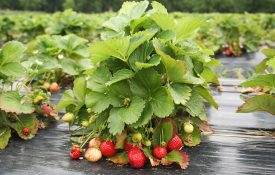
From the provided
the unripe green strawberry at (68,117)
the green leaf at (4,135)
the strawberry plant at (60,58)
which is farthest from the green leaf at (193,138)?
the strawberry plant at (60,58)

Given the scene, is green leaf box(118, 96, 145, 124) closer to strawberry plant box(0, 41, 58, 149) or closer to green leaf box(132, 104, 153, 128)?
green leaf box(132, 104, 153, 128)

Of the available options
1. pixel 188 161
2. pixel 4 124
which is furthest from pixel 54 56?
pixel 188 161

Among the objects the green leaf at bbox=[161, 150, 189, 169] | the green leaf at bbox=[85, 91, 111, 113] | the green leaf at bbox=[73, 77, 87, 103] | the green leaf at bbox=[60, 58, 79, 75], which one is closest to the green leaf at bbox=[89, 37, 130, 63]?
the green leaf at bbox=[85, 91, 111, 113]

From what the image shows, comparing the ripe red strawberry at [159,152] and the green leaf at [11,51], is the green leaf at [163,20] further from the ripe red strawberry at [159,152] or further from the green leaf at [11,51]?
the green leaf at [11,51]

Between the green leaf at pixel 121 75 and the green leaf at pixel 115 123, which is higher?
the green leaf at pixel 121 75

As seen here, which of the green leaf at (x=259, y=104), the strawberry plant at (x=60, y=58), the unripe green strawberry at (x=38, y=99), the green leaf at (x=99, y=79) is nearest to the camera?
the green leaf at (x=99, y=79)

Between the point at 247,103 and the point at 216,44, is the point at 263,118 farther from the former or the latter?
the point at 216,44
